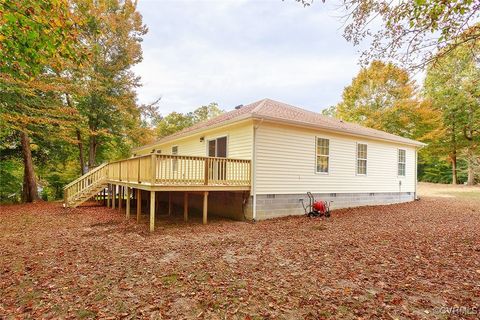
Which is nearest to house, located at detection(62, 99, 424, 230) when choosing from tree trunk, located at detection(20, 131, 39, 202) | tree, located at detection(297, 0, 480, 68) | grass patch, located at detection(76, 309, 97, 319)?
tree, located at detection(297, 0, 480, 68)

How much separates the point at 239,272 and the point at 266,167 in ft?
17.0

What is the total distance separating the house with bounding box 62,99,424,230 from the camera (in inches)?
322

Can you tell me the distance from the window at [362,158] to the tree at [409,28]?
24.2 ft

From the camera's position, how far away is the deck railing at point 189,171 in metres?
7.52

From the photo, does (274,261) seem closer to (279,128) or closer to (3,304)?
(3,304)

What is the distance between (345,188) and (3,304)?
11.3 metres

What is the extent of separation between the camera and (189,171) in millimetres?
8242

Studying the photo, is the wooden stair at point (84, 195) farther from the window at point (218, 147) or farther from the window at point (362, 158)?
the window at point (362, 158)

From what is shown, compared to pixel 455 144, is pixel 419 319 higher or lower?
lower

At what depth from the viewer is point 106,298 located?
11.2 ft

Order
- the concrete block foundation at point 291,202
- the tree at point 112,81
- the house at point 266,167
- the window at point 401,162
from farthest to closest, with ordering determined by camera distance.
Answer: the tree at point 112,81 → the window at point 401,162 → the concrete block foundation at point 291,202 → the house at point 266,167

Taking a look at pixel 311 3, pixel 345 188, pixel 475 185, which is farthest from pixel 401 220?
pixel 475 185

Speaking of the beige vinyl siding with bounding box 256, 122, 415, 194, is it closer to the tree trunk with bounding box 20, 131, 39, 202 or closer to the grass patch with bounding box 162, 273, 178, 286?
the grass patch with bounding box 162, 273, 178, 286

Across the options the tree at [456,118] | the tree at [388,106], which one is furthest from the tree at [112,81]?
the tree at [456,118]
